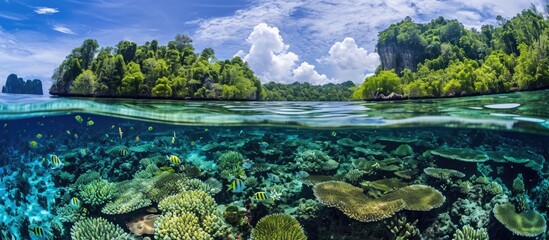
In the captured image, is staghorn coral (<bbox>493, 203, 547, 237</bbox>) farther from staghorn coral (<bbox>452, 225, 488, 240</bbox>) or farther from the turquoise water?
staghorn coral (<bbox>452, 225, 488, 240</bbox>)

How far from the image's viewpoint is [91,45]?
44.0 ft

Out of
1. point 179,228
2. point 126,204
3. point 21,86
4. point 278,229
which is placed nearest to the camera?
point 179,228

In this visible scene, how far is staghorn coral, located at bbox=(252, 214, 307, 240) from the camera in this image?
28.0ft

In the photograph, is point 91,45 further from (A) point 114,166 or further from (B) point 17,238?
(B) point 17,238

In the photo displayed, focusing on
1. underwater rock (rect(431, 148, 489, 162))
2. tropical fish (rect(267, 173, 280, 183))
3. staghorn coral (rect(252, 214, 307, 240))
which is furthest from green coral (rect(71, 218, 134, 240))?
underwater rock (rect(431, 148, 489, 162))

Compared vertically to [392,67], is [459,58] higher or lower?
higher

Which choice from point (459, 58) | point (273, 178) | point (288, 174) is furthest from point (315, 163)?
point (459, 58)

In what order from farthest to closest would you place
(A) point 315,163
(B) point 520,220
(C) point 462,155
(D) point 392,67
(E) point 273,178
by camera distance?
(C) point 462,155
(D) point 392,67
(A) point 315,163
(E) point 273,178
(B) point 520,220

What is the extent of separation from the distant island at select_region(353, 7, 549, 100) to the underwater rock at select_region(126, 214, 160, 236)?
8.53 metres

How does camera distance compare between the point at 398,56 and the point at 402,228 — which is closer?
the point at 402,228

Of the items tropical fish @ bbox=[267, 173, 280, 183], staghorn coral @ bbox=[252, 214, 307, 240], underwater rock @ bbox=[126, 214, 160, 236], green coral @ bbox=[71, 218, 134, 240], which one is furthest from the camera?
tropical fish @ bbox=[267, 173, 280, 183]

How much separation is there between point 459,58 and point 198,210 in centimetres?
1076

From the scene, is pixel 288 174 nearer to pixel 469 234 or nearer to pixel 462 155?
pixel 469 234

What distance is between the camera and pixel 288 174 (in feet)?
40.0
